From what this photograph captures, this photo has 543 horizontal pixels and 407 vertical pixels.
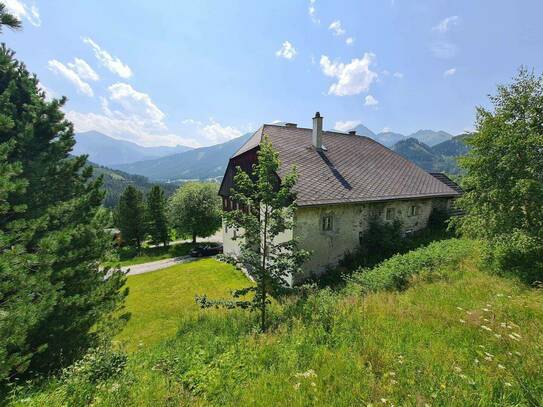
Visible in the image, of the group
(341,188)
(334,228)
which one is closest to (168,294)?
(334,228)

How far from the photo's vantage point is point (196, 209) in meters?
38.5

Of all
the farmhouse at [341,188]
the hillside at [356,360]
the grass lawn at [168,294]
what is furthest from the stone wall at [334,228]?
the grass lawn at [168,294]

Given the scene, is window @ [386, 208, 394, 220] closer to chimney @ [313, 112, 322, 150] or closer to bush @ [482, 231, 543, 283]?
chimney @ [313, 112, 322, 150]

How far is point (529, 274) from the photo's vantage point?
8.73 m

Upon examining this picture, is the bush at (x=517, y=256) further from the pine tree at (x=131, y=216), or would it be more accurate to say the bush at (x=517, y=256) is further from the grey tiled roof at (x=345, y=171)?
the pine tree at (x=131, y=216)

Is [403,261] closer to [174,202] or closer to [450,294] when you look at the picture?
[450,294]

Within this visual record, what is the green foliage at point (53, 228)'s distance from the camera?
6551 millimetres

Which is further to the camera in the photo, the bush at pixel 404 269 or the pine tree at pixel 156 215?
the pine tree at pixel 156 215

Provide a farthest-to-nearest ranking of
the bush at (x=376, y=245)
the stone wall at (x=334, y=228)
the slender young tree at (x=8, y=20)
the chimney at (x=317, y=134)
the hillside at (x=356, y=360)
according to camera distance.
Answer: the chimney at (x=317, y=134)
the bush at (x=376, y=245)
the stone wall at (x=334, y=228)
the slender young tree at (x=8, y=20)
the hillside at (x=356, y=360)

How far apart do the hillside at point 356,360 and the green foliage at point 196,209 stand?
1230 inches

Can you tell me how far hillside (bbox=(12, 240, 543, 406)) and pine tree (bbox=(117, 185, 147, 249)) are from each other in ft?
127

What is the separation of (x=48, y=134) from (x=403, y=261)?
1570 cm

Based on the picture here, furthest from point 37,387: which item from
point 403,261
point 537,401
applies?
point 403,261

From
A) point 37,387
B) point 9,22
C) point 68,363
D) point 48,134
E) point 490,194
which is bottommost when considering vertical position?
point 68,363
